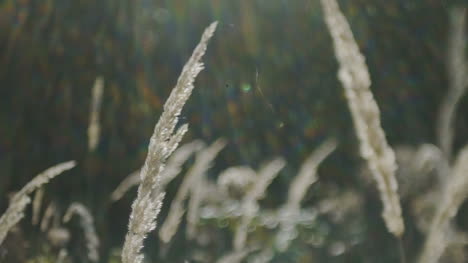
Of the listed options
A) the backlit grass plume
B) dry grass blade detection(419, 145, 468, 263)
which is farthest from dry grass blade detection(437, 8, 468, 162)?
the backlit grass plume

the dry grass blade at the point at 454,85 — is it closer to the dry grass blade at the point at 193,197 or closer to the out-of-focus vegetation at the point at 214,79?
the dry grass blade at the point at 193,197

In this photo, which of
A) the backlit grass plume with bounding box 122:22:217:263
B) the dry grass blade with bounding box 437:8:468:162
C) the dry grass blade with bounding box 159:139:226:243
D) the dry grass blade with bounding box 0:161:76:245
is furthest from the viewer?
the dry grass blade with bounding box 159:139:226:243

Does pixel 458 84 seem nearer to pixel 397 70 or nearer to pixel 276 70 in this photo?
pixel 276 70

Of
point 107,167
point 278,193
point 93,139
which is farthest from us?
point 107,167

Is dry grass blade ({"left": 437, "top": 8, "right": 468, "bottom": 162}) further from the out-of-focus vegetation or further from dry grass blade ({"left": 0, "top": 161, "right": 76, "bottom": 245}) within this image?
the out-of-focus vegetation

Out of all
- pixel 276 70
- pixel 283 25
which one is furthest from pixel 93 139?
pixel 283 25
